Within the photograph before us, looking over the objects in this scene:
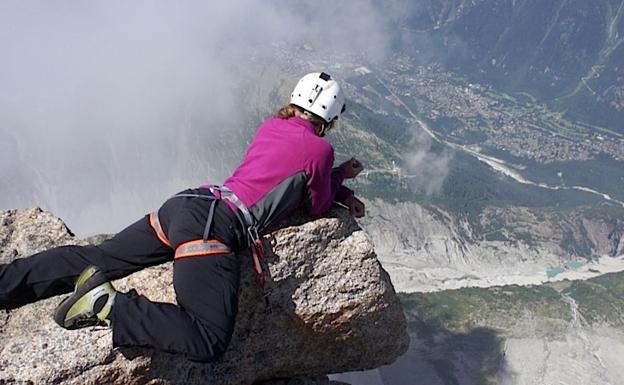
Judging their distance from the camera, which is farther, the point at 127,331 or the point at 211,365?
the point at 211,365

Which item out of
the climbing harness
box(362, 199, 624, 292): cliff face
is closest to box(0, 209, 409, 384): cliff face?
the climbing harness

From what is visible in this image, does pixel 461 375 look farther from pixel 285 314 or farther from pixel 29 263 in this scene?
pixel 29 263

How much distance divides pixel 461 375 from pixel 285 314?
62.1 meters

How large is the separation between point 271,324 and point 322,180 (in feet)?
14.5

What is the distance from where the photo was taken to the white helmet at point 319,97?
13211mm

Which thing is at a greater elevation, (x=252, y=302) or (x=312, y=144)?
(x=312, y=144)

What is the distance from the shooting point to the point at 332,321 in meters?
15.5

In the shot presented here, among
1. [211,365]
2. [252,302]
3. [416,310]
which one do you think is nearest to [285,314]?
[252,302]

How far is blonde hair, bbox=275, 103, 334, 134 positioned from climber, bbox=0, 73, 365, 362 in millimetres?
24

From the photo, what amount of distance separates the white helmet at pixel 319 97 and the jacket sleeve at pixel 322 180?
3.39 ft

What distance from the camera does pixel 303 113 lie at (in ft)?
43.9

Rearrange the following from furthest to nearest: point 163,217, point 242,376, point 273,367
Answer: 1. point 273,367
2. point 242,376
3. point 163,217

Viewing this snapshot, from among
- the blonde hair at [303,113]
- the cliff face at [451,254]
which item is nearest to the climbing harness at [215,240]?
the blonde hair at [303,113]

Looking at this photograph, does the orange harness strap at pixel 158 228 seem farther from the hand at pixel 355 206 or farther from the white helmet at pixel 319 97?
the hand at pixel 355 206
